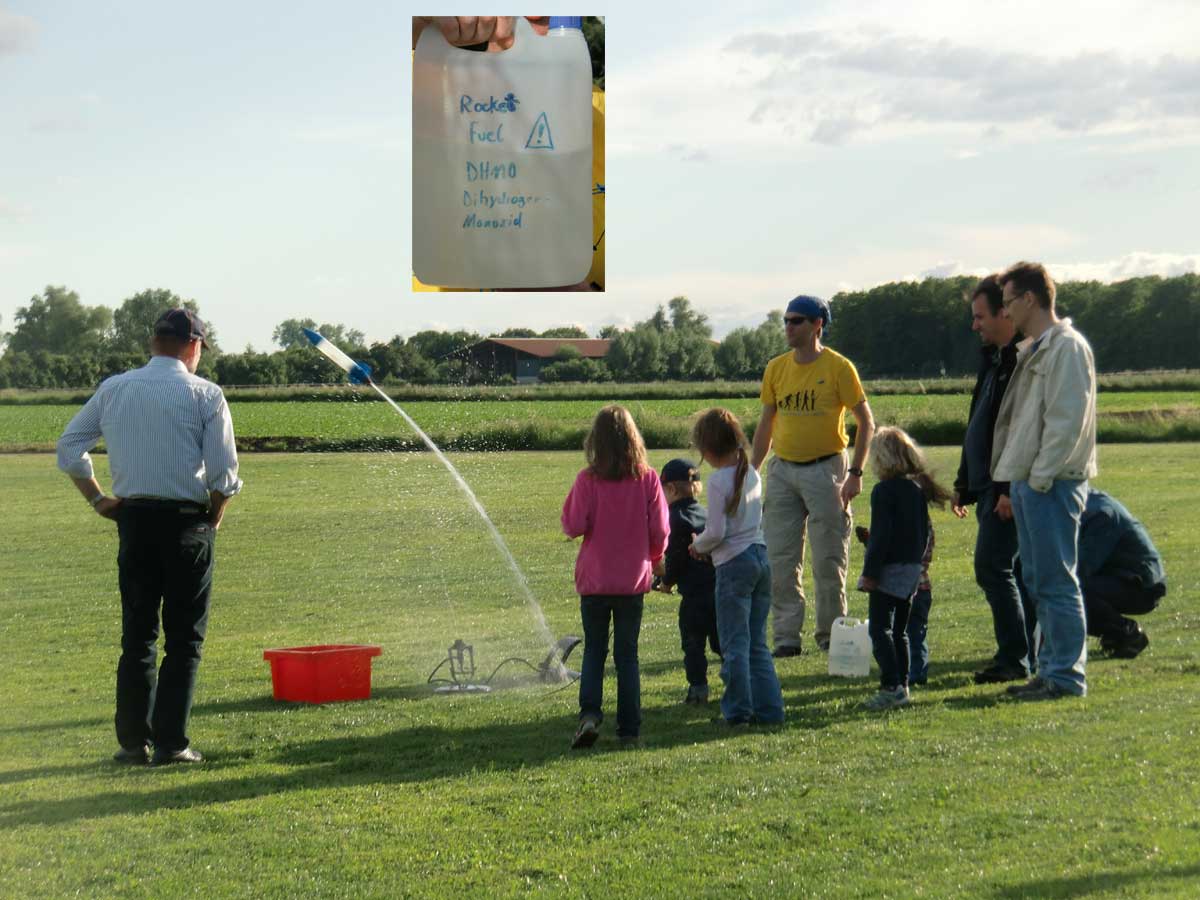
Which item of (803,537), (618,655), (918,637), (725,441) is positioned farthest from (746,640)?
(803,537)

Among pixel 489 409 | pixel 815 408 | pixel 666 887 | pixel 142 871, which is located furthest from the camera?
pixel 489 409

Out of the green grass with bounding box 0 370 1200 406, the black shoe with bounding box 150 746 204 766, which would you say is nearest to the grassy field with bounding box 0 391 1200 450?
the green grass with bounding box 0 370 1200 406

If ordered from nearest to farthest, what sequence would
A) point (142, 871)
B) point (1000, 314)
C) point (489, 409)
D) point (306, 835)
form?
1. point (142, 871)
2. point (306, 835)
3. point (1000, 314)
4. point (489, 409)

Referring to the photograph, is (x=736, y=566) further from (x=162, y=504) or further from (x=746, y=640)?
(x=162, y=504)

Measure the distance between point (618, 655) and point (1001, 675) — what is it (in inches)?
90.0

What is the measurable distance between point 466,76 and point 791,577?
12.5ft

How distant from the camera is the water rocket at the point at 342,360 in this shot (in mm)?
6832

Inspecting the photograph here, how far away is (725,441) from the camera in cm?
684

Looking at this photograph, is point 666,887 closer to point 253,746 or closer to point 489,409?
point 253,746

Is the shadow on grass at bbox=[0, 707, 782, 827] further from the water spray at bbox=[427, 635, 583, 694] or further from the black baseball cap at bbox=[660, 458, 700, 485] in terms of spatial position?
the black baseball cap at bbox=[660, 458, 700, 485]

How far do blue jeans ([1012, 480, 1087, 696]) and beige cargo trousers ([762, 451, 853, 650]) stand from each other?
182 cm

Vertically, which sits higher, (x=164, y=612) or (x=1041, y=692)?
(x=164, y=612)

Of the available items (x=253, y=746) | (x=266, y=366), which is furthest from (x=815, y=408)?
(x=266, y=366)

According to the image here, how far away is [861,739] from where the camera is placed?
6.30 metres
